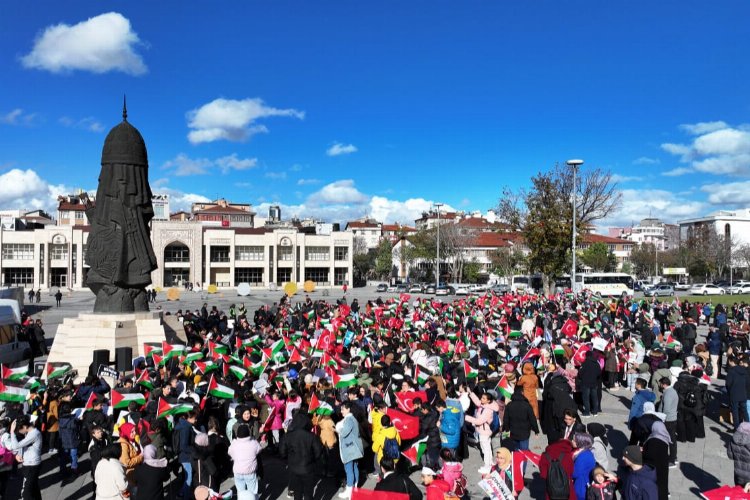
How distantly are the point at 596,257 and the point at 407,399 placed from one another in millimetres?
83934

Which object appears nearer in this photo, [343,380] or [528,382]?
[528,382]

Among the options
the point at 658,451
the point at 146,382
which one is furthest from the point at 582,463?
the point at 146,382

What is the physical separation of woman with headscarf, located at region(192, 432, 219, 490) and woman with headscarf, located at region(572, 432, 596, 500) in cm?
451

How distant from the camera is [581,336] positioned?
1888cm

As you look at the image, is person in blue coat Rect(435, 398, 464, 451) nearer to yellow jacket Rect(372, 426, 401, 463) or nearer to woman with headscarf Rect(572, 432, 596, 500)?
yellow jacket Rect(372, 426, 401, 463)

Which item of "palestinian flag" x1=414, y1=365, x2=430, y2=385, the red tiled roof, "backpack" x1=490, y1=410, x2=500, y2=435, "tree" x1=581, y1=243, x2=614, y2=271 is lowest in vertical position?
"backpack" x1=490, y1=410, x2=500, y2=435

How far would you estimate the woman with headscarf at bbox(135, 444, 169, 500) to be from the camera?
6.77 meters

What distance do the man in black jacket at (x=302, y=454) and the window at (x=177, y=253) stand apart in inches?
2784

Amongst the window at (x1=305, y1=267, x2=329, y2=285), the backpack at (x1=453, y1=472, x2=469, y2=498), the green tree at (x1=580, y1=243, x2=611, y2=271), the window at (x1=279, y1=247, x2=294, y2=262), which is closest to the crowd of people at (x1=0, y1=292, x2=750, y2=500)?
the backpack at (x1=453, y1=472, x2=469, y2=498)

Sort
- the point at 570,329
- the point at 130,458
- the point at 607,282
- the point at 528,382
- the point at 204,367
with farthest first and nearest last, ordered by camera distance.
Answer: the point at 607,282 → the point at 570,329 → the point at 204,367 → the point at 528,382 → the point at 130,458

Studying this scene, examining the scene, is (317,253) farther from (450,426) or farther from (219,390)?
(450,426)

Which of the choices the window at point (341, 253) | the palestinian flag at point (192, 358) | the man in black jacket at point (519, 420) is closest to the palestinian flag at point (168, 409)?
the palestinian flag at point (192, 358)

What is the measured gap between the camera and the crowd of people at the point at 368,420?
22.5 ft

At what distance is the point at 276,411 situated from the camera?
979 cm
